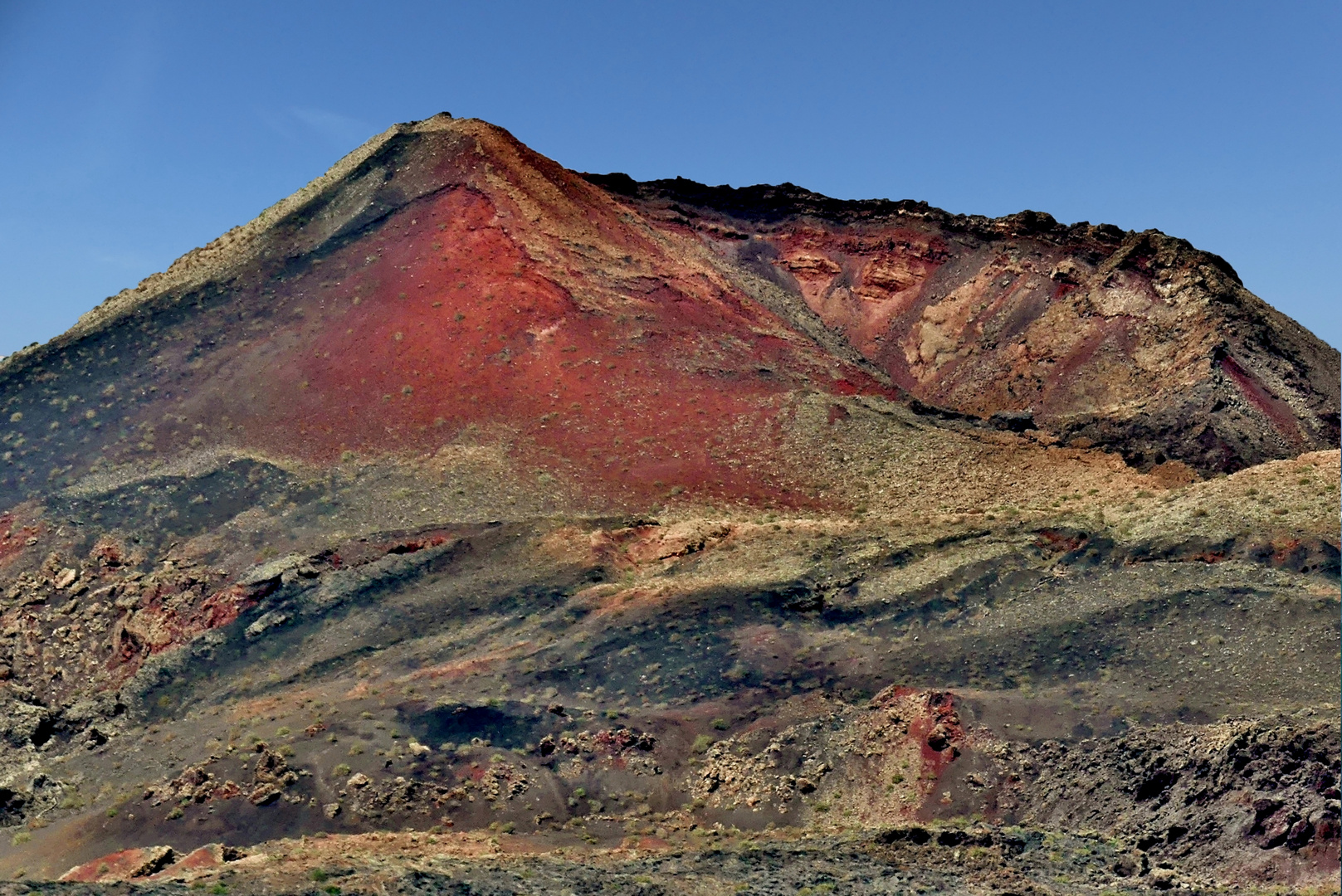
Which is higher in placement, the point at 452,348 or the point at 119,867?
the point at 452,348

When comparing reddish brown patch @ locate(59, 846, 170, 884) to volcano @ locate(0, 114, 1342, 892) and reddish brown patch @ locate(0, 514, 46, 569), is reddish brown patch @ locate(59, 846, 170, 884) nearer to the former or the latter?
volcano @ locate(0, 114, 1342, 892)

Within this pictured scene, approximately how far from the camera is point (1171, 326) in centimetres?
5056

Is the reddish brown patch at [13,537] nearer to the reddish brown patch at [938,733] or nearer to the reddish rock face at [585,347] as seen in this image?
the reddish rock face at [585,347]

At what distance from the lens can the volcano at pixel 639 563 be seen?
25109 mm

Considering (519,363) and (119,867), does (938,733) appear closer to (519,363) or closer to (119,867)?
(119,867)

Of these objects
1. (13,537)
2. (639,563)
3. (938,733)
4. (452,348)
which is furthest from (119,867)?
(452,348)

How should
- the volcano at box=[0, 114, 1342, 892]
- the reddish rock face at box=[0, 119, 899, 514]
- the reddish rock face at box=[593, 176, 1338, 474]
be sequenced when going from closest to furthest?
the volcano at box=[0, 114, 1342, 892]
the reddish rock face at box=[0, 119, 899, 514]
the reddish rock face at box=[593, 176, 1338, 474]

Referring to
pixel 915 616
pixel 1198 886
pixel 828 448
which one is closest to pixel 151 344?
pixel 828 448

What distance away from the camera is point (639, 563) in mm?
34969

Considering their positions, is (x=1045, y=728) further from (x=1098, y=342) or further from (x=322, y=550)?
(x=1098, y=342)

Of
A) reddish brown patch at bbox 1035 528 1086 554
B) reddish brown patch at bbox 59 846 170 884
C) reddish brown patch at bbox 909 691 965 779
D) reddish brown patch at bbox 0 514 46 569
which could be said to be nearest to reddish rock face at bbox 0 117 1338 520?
reddish brown patch at bbox 0 514 46 569

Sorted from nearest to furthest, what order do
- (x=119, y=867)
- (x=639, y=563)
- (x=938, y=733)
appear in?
(x=119, y=867)
(x=938, y=733)
(x=639, y=563)

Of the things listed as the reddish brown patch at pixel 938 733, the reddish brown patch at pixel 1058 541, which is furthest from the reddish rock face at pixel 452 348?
the reddish brown patch at pixel 938 733

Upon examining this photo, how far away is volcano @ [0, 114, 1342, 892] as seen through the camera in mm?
25109
